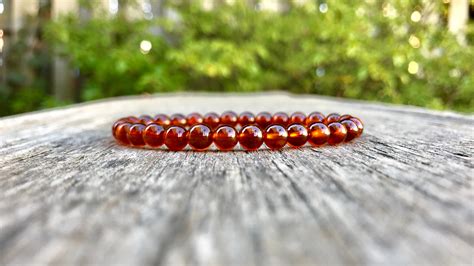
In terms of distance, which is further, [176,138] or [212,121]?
[212,121]

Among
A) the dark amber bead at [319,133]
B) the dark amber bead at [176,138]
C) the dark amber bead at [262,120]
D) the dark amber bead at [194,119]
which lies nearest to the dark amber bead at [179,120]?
the dark amber bead at [194,119]

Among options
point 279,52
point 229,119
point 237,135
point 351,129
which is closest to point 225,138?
point 237,135

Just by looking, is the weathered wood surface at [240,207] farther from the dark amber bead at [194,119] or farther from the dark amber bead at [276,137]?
the dark amber bead at [194,119]

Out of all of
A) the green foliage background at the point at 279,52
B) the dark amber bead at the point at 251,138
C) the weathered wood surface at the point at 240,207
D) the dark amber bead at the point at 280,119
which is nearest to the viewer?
the weathered wood surface at the point at 240,207

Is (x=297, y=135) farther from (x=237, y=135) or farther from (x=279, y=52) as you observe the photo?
(x=279, y=52)

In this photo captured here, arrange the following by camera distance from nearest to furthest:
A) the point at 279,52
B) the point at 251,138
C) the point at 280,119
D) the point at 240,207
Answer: the point at 240,207 < the point at 251,138 < the point at 280,119 < the point at 279,52

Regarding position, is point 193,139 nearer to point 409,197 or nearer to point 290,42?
point 409,197
